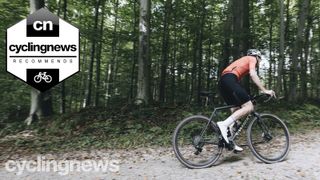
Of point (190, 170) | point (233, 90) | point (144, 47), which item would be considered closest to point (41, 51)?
point (144, 47)

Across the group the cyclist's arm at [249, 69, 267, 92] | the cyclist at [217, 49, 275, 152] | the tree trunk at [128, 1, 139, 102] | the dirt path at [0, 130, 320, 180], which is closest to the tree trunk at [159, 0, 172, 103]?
the tree trunk at [128, 1, 139, 102]

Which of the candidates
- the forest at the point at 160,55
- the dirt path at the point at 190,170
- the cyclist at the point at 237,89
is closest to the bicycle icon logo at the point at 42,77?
the forest at the point at 160,55

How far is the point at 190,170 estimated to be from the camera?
7035 millimetres

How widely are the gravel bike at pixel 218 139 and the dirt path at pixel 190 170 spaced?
0.20 metres

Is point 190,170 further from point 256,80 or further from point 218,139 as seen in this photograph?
point 256,80

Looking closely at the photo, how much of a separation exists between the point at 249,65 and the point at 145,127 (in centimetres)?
431

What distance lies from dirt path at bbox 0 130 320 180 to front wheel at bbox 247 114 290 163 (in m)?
0.20

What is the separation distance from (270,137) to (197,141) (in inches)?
56.5

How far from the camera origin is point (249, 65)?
712 centimetres

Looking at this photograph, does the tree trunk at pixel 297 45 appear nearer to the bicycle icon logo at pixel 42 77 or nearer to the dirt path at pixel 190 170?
the dirt path at pixel 190 170

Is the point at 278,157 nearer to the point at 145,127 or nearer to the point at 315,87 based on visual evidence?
the point at 145,127

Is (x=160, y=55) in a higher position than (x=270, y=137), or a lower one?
higher

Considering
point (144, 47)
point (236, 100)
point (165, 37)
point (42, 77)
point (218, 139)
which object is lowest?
point (218, 139)

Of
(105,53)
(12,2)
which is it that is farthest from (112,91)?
(12,2)
